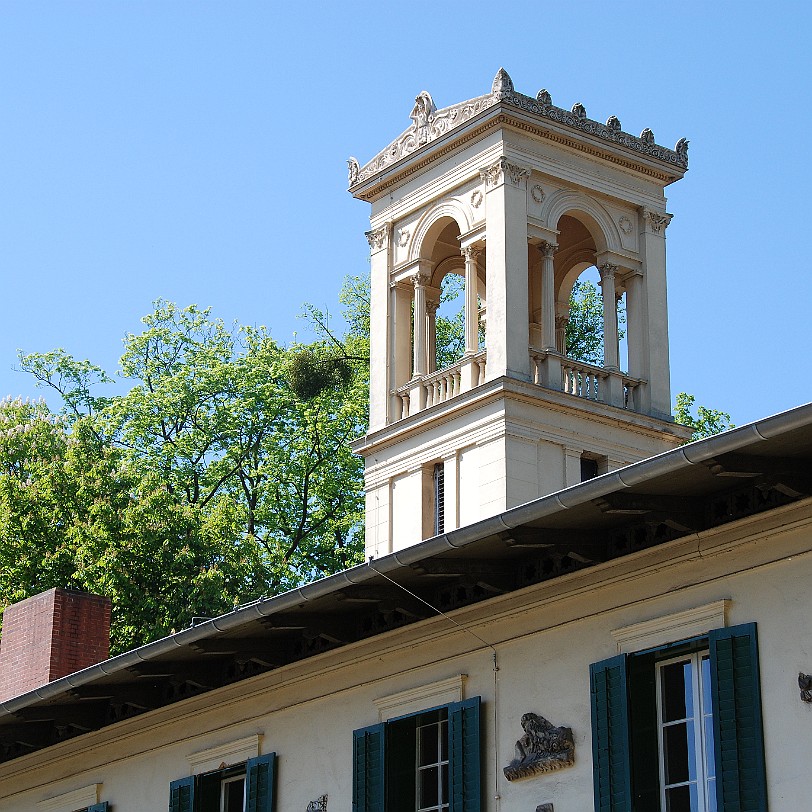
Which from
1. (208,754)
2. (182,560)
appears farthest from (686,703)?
(182,560)

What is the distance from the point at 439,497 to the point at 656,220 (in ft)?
22.5

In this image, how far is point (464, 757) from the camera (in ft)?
56.3

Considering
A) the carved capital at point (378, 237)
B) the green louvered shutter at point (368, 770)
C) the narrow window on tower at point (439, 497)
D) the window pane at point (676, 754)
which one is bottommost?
the window pane at point (676, 754)

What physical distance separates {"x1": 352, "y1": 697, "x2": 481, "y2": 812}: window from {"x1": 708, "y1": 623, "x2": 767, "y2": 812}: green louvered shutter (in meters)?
3.15

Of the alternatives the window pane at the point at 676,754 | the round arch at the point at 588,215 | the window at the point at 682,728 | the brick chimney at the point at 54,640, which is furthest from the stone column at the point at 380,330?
the window pane at the point at 676,754

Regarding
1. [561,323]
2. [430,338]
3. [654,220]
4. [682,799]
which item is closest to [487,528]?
[682,799]

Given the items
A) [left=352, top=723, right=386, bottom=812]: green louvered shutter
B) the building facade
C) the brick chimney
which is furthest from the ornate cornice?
[left=352, top=723, right=386, bottom=812]: green louvered shutter

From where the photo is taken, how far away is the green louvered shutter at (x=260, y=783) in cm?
1955

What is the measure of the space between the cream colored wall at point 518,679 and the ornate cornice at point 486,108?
15094mm

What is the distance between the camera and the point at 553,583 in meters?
16.9

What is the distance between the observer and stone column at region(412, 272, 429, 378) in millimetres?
33844

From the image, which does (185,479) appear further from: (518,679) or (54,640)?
(518,679)

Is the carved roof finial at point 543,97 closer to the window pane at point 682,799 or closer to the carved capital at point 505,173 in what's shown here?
the carved capital at point 505,173

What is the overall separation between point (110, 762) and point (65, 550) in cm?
1648
